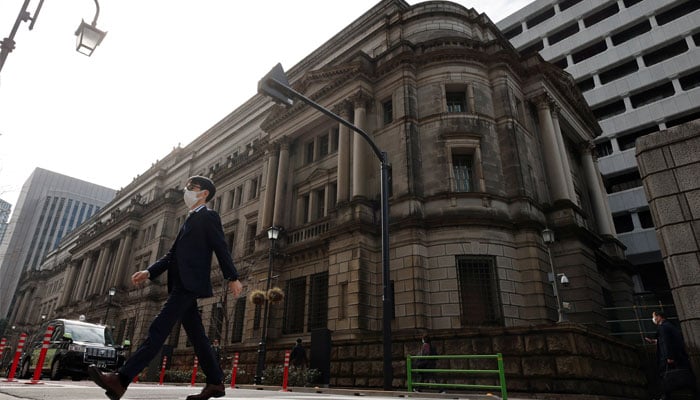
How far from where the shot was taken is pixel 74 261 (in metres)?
61.3

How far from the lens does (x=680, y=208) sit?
7883mm

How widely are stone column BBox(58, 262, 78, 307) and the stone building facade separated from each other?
3852 cm

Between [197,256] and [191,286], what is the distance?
333 mm

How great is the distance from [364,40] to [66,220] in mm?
112853

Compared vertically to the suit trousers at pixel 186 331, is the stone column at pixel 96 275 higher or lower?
higher

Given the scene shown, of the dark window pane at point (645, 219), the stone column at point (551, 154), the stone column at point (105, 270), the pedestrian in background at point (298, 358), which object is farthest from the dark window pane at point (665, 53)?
the stone column at point (105, 270)

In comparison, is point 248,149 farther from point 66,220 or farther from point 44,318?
point 66,220

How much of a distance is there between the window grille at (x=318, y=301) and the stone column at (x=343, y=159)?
4.37 metres

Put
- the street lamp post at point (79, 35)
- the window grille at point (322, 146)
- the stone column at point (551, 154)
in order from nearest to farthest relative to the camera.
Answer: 1. the street lamp post at point (79, 35)
2. the stone column at point (551, 154)
3. the window grille at point (322, 146)

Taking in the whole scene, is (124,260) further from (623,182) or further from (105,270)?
(623,182)

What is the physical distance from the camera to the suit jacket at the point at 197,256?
406 centimetres

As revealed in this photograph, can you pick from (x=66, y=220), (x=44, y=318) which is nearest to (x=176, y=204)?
(x=44, y=318)

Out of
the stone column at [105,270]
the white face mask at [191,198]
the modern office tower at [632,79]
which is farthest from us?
the stone column at [105,270]

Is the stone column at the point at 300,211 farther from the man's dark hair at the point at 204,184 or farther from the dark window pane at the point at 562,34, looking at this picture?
the dark window pane at the point at 562,34
